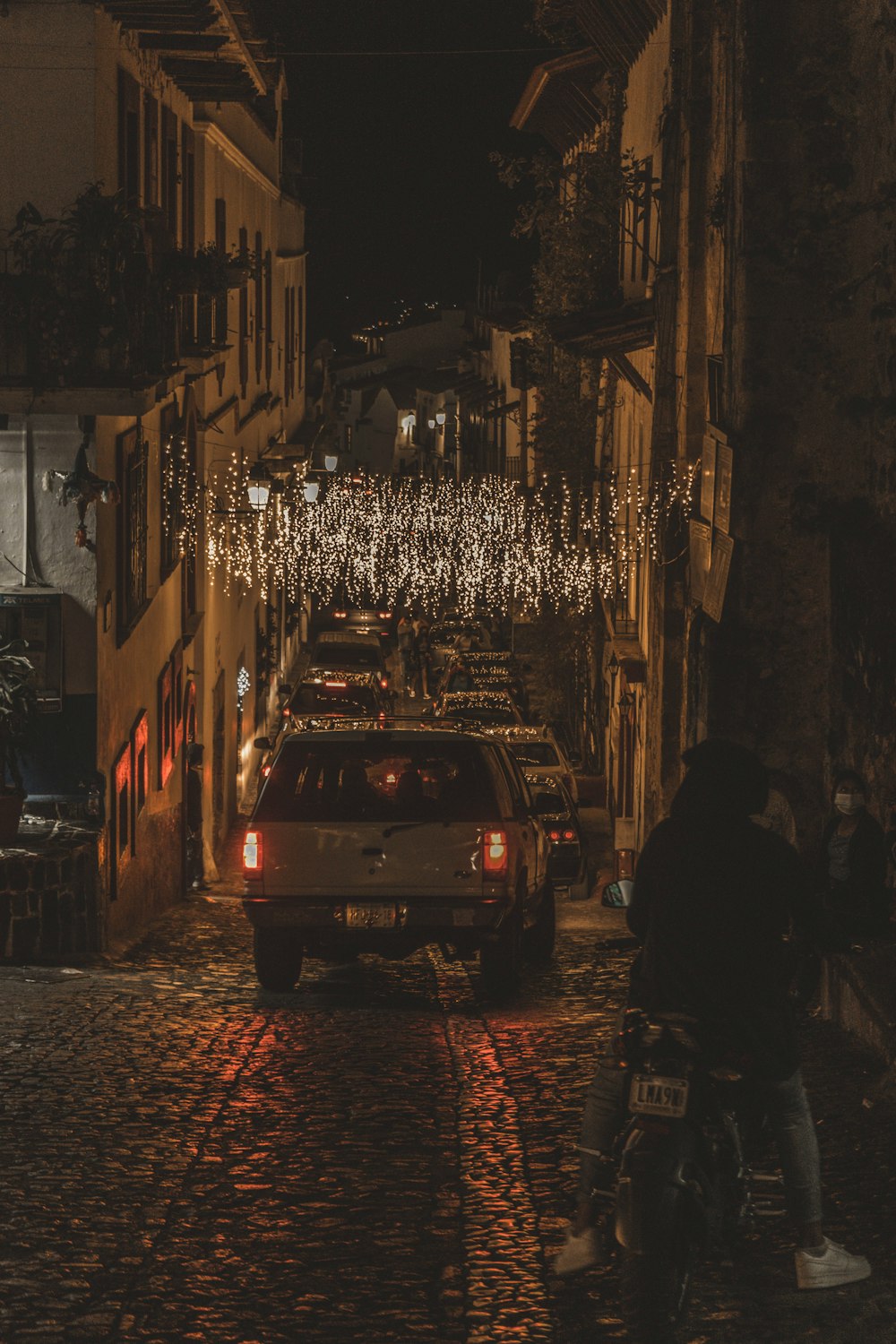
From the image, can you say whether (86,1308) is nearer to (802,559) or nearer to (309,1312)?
(309,1312)

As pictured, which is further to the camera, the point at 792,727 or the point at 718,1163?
the point at 792,727

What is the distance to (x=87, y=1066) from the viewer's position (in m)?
8.94

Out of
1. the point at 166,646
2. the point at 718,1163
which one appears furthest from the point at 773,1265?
the point at 166,646

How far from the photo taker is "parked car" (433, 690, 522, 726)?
29.7 meters

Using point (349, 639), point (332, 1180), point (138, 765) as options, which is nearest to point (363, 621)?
point (349, 639)

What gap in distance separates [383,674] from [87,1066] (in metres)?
29.1

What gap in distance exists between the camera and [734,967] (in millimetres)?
5492

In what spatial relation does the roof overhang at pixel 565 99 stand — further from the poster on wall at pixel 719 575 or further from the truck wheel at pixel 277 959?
the truck wheel at pixel 277 959

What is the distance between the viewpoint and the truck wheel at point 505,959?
12.0 metres

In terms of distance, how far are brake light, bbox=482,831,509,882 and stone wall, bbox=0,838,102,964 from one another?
402 cm

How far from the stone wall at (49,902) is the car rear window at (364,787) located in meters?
2.80

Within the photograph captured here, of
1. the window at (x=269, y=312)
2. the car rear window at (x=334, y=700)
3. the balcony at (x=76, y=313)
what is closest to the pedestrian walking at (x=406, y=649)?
the window at (x=269, y=312)

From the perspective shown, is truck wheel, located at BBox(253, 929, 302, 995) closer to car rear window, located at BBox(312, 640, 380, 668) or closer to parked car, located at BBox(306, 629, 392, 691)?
parked car, located at BBox(306, 629, 392, 691)

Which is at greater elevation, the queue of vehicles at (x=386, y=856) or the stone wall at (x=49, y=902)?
the queue of vehicles at (x=386, y=856)
